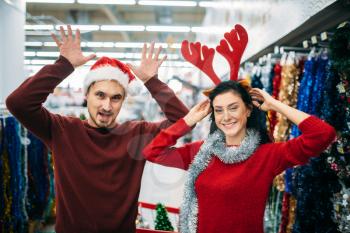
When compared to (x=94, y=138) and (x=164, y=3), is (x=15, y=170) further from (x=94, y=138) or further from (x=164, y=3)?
(x=164, y=3)

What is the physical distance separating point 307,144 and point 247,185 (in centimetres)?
35

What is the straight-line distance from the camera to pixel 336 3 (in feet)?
7.77

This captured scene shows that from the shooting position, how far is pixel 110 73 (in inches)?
86.5

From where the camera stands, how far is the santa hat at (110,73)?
220cm

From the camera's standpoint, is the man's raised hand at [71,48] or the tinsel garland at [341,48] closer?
the man's raised hand at [71,48]

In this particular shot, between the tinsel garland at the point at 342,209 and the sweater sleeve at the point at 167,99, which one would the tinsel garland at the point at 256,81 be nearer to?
the tinsel garland at the point at 342,209

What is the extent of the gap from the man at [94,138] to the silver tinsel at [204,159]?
0.31 m

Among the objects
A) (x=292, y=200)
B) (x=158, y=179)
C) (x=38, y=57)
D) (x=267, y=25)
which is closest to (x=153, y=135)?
(x=292, y=200)

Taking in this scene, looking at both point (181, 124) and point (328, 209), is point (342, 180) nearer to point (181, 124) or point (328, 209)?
point (328, 209)

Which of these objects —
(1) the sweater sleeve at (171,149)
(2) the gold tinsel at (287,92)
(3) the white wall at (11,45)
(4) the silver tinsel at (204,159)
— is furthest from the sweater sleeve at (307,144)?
(3) the white wall at (11,45)

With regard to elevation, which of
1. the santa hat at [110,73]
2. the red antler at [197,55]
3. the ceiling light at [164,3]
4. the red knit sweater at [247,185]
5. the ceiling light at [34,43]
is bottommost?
the red knit sweater at [247,185]

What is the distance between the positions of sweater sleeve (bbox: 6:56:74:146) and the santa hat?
7.4 inches

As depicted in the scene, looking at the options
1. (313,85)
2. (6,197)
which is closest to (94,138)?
(313,85)

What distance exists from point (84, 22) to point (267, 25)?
8716mm
